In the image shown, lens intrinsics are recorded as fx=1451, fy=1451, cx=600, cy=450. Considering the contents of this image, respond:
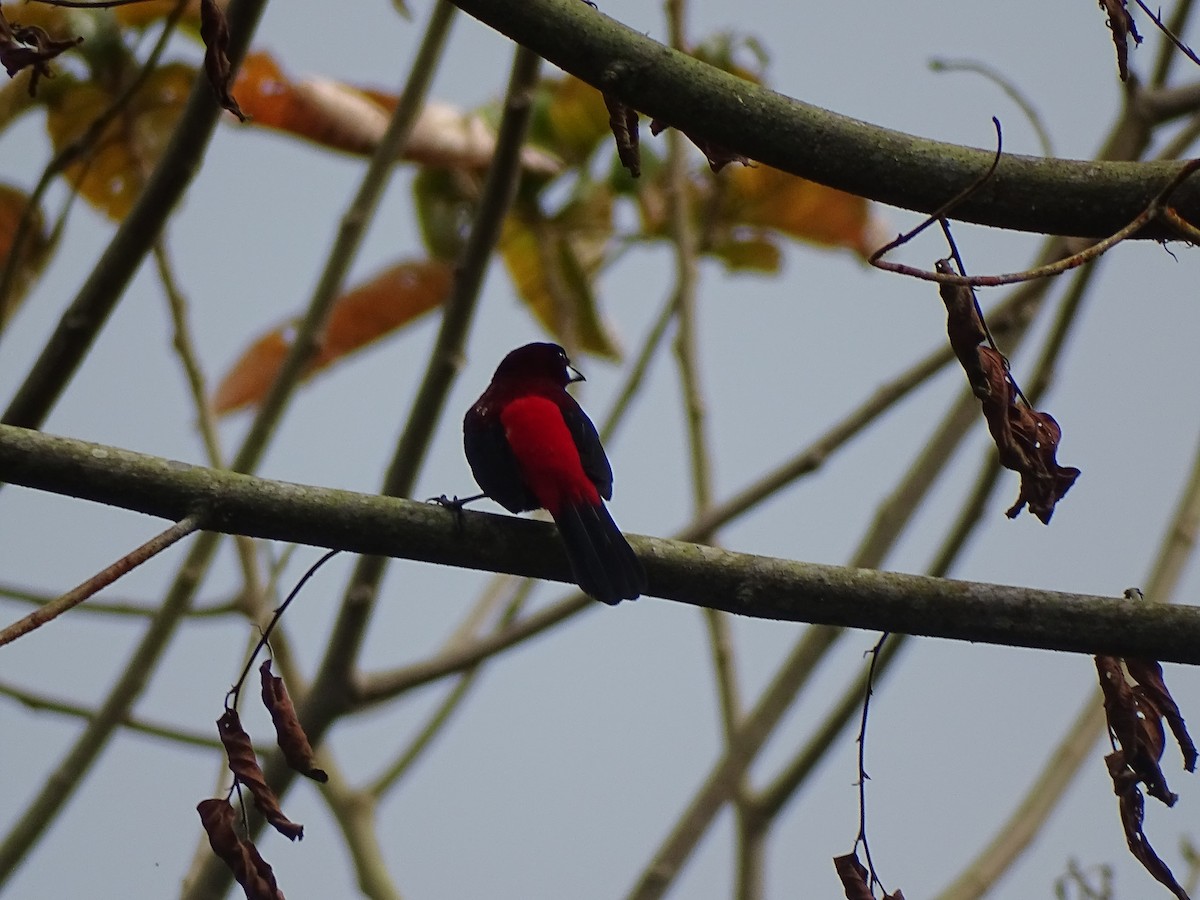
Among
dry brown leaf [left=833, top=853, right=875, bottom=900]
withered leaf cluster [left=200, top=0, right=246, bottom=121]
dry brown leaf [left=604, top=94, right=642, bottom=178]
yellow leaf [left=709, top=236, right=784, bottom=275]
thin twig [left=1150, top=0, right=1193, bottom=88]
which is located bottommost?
dry brown leaf [left=833, top=853, right=875, bottom=900]

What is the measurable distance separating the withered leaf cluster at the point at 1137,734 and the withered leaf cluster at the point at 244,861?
3.79ft

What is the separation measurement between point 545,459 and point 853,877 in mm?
1197

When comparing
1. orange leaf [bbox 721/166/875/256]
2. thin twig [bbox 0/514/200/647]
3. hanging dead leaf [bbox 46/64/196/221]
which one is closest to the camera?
thin twig [bbox 0/514/200/647]

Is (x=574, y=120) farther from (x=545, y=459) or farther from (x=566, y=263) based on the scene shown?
(x=545, y=459)

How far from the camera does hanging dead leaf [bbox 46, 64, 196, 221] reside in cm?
398

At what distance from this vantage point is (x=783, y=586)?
2.03 metres

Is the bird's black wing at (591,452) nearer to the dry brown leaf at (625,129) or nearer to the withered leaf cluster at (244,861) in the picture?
the dry brown leaf at (625,129)

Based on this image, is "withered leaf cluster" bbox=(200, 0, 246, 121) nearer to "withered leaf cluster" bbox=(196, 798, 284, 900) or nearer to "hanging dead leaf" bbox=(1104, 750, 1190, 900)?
"withered leaf cluster" bbox=(196, 798, 284, 900)

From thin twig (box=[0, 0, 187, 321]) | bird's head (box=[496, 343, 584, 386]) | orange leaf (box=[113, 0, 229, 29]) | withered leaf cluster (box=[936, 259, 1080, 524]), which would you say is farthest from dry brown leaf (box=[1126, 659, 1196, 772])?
orange leaf (box=[113, 0, 229, 29])

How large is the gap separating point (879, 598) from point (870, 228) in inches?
123

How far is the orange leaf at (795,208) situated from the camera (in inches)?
182

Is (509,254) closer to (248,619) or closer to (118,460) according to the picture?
(248,619)

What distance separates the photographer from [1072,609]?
205 cm

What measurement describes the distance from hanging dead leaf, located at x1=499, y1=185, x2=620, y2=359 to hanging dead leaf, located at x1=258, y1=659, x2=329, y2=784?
8.61 feet
